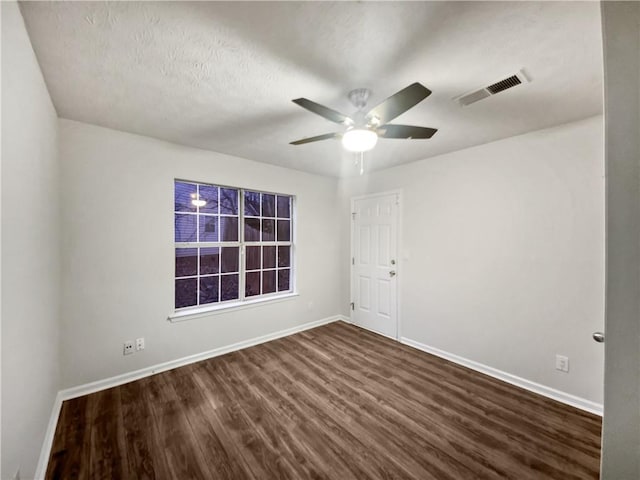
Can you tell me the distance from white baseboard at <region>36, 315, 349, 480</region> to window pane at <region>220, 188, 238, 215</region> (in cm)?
168

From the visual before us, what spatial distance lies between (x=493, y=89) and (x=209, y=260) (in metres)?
3.17

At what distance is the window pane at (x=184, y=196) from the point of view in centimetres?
296

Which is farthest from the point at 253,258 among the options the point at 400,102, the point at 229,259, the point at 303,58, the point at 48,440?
the point at 400,102

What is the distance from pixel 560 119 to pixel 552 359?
208cm

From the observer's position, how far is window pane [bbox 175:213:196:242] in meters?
2.98

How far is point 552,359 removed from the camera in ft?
7.73

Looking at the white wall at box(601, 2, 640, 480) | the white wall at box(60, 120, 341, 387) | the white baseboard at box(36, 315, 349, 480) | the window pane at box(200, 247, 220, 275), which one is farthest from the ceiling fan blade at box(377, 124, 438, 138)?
the white baseboard at box(36, 315, 349, 480)

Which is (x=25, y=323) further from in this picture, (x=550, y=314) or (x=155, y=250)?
(x=550, y=314)

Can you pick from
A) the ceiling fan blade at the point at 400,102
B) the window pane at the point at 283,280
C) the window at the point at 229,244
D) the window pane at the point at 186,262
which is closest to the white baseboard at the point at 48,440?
the window at the point at 229,244

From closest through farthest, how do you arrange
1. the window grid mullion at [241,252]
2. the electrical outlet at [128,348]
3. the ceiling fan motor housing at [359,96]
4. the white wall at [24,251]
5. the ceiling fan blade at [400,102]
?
1. the white wall at [24,251]
2. the ceiling fan blade at [400,102]
3. the ceiling fan motor housing at [359,96]
4. the electrical outlet at [128,348]
5. the window grid mullion at [241,252]

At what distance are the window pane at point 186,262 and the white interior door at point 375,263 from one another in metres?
2.31

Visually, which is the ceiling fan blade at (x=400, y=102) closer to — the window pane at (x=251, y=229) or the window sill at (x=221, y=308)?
the window pane at (x=251, y=229)

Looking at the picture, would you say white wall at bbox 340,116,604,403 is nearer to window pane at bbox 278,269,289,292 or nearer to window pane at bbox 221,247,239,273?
window pane at bbox 278,269,289,292

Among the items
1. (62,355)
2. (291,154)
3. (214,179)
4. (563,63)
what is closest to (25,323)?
(62,355)
